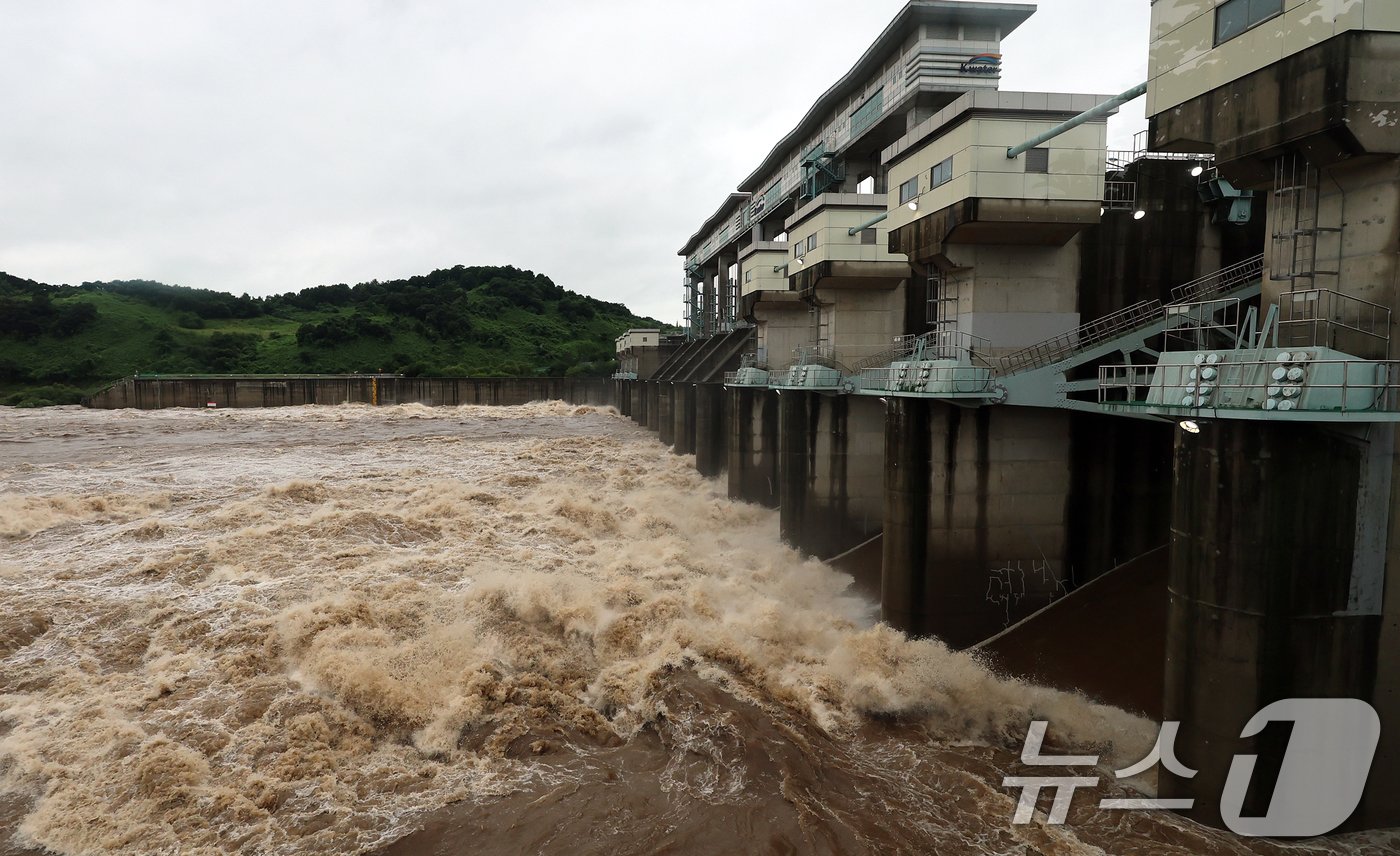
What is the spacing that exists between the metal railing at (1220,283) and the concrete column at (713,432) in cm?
1952

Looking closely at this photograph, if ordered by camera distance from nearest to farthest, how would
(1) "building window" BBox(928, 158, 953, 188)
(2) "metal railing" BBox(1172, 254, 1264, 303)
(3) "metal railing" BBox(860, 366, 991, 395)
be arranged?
(3) "metal railing" BBox(860, 366, 991, 395) < (2) "metal railing" BBox(1172, 254, 1264, 303) < (1) "building window" BBox(928, 158, 953, 188)

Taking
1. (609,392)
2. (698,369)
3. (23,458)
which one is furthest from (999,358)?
(609,392)

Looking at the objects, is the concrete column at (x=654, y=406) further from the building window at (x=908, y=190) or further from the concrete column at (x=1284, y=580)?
the concrete column at (x=1284, y=580)

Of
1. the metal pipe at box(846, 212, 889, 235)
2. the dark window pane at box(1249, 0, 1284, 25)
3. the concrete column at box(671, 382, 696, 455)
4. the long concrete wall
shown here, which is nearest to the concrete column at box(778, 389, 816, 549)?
the metal pipe at box(846, 212, 889, 235)

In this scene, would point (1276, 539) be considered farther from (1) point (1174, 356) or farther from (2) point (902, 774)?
(2) point (902, 774)

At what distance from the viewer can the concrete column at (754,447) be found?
26.5 metres

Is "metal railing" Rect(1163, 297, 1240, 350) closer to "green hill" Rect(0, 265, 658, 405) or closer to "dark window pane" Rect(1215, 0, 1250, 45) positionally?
"dark window pane" Rect(1215, 0, 1250, 45)

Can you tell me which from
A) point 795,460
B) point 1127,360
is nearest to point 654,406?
point 795,460

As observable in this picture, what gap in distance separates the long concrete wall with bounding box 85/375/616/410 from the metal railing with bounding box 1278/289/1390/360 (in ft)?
213

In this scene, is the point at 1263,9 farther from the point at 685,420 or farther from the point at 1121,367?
the point at 685,420

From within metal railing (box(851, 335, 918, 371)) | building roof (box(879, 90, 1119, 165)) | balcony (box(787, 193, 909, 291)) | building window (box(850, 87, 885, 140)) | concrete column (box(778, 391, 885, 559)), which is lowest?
concrete column (box(778, 391, 885, 559))

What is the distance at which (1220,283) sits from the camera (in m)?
14.3

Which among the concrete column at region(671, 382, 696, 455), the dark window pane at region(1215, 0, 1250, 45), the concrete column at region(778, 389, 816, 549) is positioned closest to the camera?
the dark window pane at region(1215, 0, 1250, 45)

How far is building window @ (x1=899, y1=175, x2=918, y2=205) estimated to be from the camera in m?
15.4
